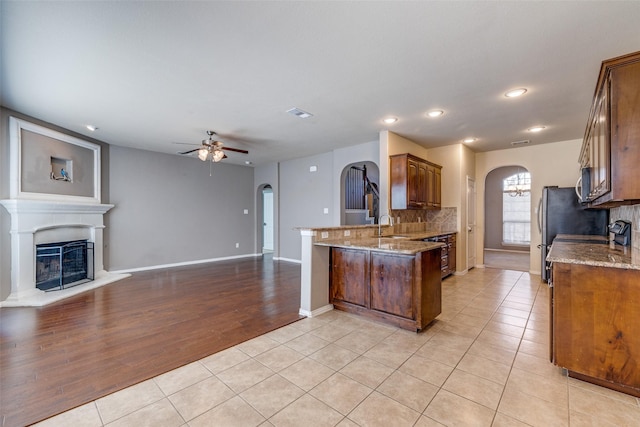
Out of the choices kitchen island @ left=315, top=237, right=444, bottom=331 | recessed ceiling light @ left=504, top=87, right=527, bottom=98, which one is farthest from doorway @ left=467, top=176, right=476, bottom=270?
kitchen island @ left=315, top=237, right=444, bottom=331

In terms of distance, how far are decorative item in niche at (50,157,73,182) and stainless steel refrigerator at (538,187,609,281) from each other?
8358mm

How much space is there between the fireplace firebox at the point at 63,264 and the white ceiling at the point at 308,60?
2095 millimetres

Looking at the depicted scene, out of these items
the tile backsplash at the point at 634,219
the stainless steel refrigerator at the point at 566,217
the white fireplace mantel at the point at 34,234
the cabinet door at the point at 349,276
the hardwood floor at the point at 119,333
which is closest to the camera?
the hardwood floor at the point at 119,333

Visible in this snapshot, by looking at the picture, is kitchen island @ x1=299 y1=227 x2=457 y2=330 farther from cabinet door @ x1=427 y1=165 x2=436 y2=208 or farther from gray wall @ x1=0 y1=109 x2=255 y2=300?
gray wall @ x1=0 y1=109 x2=255 y2=300

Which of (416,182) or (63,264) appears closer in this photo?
(63,264)

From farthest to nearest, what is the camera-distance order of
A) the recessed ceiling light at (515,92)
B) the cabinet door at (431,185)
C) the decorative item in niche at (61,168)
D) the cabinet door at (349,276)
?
1. the cabinet door at (431,185)
2. the decorative item in niche at (61,168)
3. the cabinet door at (349,276)
4. the recessed ceiling light at (515,92)

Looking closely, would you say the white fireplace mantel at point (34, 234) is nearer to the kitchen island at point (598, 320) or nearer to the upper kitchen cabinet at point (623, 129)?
the kitchen island at point (598, 320)

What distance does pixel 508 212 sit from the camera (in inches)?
371

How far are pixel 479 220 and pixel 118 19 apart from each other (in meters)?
7.15

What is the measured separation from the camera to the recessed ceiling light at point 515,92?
3.13 metres

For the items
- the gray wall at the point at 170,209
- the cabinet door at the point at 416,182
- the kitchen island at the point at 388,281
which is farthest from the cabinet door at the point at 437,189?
the gray wall at the point at 170,209

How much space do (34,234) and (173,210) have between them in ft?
8.49

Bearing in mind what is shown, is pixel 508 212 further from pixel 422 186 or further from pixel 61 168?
pixel 61 168

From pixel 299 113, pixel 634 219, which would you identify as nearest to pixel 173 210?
pixel 299 113
